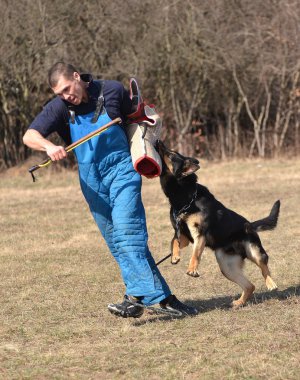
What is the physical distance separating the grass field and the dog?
1.28 ft

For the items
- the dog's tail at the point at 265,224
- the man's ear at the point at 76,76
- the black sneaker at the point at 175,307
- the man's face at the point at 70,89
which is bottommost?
the black sneaker at the point at 175,307

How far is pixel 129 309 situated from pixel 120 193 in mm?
880

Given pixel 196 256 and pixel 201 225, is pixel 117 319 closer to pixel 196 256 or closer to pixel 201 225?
pixel 196 256

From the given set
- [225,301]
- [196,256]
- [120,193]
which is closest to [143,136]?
[120,193]

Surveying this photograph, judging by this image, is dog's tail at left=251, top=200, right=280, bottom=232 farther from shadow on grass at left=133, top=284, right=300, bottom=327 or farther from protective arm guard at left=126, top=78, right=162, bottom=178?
protective arm guard at left=126, top=78, right=162, bottom=178

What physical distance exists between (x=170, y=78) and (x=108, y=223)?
1434 centimetres

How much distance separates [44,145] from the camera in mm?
5430

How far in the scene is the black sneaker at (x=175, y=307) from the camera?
592cm

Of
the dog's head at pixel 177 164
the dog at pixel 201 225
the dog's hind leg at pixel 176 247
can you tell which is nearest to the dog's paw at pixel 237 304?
the dog at pixel 201 225

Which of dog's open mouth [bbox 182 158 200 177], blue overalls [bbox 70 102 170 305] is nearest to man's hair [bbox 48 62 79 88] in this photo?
blue overalls [bbox 70 102 170 305]

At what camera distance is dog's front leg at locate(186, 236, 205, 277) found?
6.12 m

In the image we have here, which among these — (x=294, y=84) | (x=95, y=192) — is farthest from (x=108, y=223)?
(x=294, y=84)

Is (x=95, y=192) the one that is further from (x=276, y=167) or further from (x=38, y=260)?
(x=276, y=167)

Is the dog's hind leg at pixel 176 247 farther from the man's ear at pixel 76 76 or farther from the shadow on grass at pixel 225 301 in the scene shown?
the man's ear at pixel 76 76
